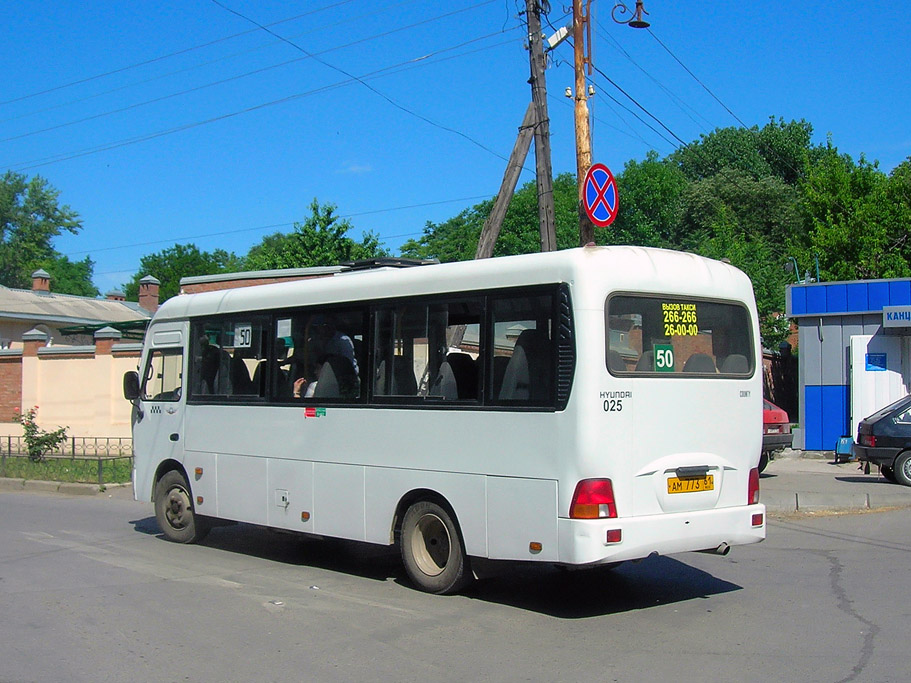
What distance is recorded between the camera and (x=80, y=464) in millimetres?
19656

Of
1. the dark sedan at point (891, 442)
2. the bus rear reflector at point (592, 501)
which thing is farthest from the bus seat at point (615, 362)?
the dark sedan at point (891, 442)

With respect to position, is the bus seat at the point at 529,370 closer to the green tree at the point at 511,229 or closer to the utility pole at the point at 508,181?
the utility pole at the point at 508,181

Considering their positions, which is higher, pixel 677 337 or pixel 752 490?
pixel 677 337

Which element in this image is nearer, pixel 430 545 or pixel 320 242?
pixel 430 545

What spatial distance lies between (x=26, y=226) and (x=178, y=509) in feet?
256

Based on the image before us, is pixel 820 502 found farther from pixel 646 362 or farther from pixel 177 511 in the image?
pixel 177 511

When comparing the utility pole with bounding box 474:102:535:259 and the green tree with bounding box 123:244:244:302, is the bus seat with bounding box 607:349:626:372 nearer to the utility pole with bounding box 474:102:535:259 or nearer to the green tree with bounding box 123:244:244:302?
the utility pole with bounding box 474:102:535:259

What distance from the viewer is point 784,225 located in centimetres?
5238

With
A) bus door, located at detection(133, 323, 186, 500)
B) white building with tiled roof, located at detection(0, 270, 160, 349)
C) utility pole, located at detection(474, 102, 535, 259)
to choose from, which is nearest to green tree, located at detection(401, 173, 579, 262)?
white building with tiled roof, located at detection(0, 270, 160, 349)

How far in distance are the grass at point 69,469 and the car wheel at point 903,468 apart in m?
14.0

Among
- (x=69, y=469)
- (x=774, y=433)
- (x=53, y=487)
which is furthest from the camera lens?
(x=69, y=469)

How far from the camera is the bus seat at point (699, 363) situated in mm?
7773

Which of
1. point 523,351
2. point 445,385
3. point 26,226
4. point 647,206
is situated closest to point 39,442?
point 445,385

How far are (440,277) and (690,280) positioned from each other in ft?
7.06
